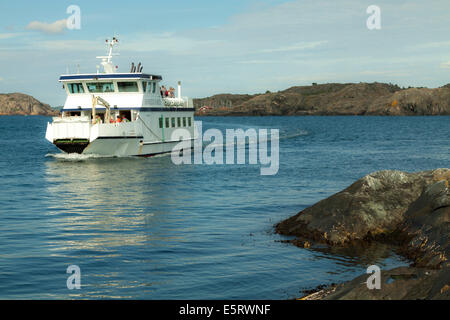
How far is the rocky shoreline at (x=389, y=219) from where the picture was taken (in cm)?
1196

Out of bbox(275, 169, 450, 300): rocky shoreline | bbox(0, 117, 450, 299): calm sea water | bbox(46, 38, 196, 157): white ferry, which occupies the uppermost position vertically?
bbox(46, 38, 196, 157): white ferry

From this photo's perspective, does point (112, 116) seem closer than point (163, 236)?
No

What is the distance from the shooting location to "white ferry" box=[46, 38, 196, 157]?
34938 mm

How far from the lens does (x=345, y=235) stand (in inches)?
528

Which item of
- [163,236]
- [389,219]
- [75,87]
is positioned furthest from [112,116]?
[389,219]

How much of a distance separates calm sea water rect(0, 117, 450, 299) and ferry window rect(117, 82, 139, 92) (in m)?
8.67

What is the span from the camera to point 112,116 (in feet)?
125

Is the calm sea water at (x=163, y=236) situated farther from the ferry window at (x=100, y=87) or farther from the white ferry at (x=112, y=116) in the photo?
the ferry window at (x=100, y=87)

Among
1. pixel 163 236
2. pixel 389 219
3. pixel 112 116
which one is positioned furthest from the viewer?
pixel 112 116

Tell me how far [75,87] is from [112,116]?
12.4 ft

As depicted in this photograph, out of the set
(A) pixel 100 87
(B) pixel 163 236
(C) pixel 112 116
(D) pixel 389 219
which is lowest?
(B) pixel 163 236

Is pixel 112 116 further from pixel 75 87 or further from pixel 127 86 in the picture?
pixel 75 87

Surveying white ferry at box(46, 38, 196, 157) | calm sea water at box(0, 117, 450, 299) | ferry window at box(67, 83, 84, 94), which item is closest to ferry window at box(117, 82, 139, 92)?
white ferry at box(46, 38, 196, 157)

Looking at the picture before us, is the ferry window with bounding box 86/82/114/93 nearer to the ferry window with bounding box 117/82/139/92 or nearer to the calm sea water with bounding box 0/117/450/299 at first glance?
the ferry window with bounding box 117/82/139/92
